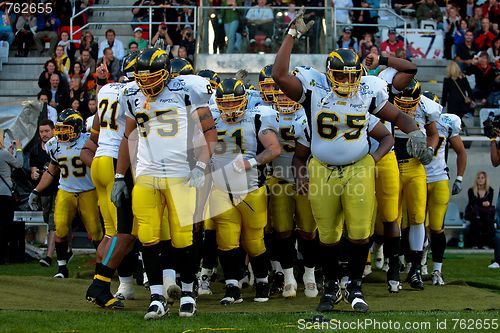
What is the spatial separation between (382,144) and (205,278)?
2246 millimetres

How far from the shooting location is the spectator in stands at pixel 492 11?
63.3 feet

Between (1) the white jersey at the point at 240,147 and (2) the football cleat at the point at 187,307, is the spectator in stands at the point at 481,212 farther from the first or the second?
(2) the football cleat at the point at 187,307

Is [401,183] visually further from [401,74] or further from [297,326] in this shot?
[297,326]

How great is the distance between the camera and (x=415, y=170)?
9750 mm

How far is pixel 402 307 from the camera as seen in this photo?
8109mm

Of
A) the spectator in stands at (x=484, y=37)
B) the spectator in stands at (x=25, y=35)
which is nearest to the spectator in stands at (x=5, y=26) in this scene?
the spectator in stands at (x=25, y=35)

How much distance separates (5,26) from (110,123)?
33.7 feet

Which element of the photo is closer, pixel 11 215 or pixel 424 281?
pixel 424 281

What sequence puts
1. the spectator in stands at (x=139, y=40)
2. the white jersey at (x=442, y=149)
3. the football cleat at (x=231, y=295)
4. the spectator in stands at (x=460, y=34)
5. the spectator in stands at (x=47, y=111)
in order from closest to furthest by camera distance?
the football cleat at (x=231, y=295)
the white jersey at (x=442, y=149)
the spectator in stands at (x=47, y=111)
the spectator in stands at (x=139, y=40)
the spectator in stands at (x=460, y=34)

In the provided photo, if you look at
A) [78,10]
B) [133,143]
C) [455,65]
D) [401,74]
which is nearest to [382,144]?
[401,74]

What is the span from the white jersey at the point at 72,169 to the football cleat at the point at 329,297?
11.8 feet

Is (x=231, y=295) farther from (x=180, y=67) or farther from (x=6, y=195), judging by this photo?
(x=6, y=195)

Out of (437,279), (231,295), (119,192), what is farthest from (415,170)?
(119,192)

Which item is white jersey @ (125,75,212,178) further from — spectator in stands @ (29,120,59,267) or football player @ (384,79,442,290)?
spectator in stands @ (29,120,59,267)
